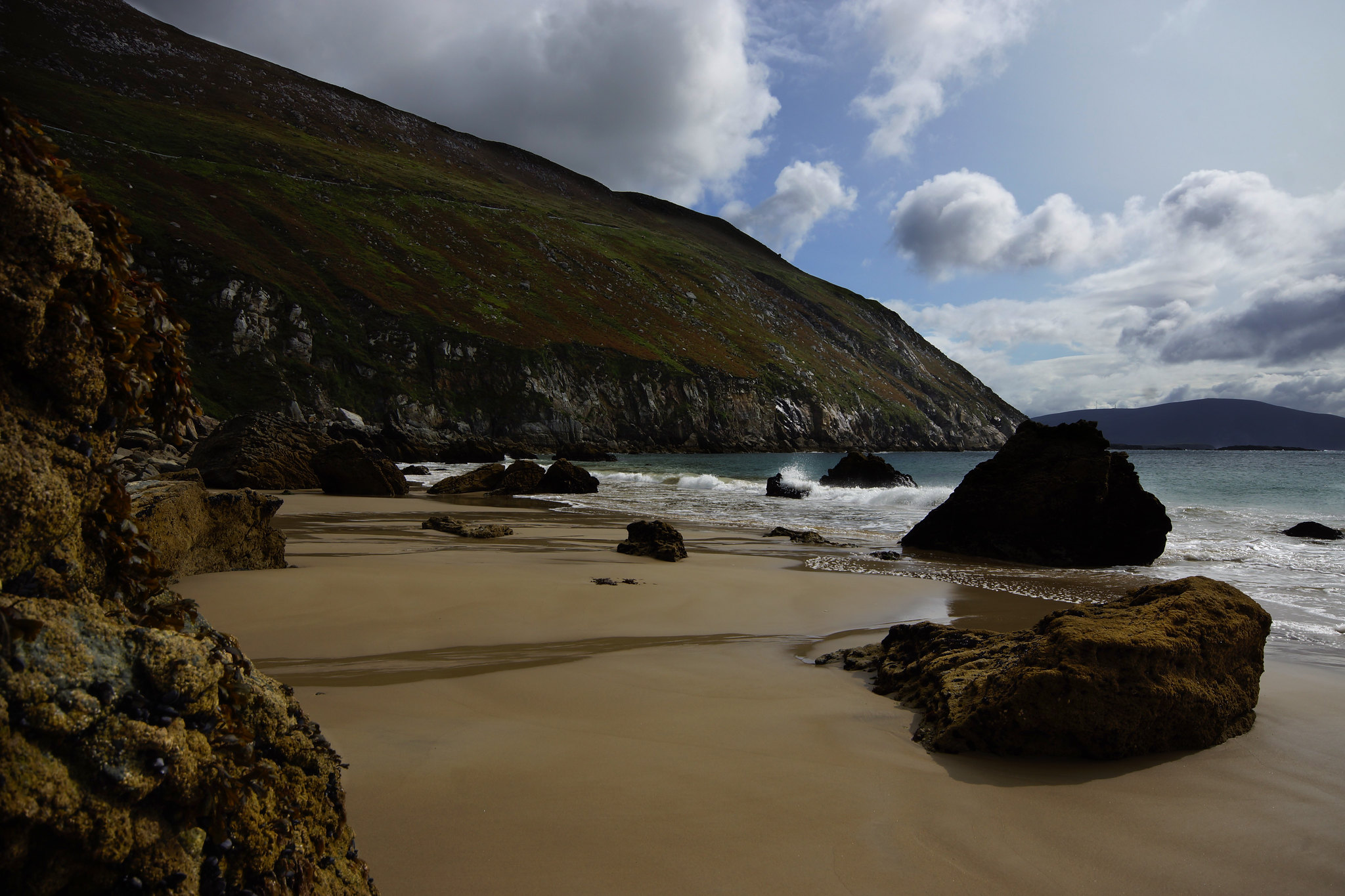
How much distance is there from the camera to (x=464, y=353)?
63281mm

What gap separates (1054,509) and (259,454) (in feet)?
58.0

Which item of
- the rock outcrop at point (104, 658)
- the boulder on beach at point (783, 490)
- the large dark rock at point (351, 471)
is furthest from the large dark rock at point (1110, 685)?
the boulder on beach at point (783, 490)

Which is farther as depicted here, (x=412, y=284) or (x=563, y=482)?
(x=412, y=284)

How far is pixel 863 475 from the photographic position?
2656 cm

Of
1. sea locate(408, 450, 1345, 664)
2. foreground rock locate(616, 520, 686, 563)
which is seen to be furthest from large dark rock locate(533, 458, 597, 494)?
foreground rock locate(616, 520, 686, 563)

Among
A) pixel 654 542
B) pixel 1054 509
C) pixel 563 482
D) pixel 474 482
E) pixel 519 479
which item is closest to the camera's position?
pixel 654 542

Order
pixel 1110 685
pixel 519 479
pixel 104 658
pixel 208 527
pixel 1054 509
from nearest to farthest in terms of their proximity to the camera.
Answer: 1. pixel 104 658
2. pixel 1110 685
3. pixel 208 527
4. pixel 1054 509
5. pixel 519 479

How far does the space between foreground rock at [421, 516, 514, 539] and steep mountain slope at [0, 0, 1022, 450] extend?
139 feet

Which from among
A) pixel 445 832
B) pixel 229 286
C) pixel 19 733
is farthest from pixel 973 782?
pixel 229 286

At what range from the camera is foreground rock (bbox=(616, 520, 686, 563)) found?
29.4ft

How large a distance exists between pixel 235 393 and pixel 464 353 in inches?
790

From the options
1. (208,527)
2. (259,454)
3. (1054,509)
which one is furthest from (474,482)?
(1054,509)

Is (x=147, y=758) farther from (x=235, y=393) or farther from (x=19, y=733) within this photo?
(x=235, y=393)

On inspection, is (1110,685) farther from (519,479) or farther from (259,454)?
(259,454)
